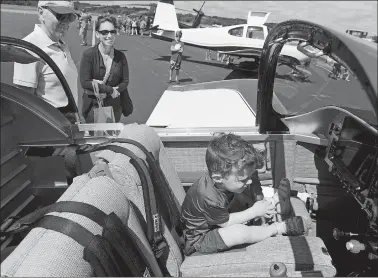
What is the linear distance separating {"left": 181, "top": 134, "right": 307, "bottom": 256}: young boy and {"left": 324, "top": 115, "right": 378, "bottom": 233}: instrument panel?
1.11 feet

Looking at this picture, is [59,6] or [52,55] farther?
[52,55]

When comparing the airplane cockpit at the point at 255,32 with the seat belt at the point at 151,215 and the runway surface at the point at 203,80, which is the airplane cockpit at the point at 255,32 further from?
the seat belt at the point at 151,215

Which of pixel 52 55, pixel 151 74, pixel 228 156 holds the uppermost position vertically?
pixel 52 55

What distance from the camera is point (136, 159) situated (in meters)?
1.53

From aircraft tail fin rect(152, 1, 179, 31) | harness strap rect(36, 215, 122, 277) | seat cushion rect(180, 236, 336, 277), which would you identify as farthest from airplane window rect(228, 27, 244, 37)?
harness strap rect(36, 215, 122, 277)

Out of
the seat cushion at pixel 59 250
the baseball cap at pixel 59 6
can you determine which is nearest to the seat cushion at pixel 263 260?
the seat cushion at pixel 59 250

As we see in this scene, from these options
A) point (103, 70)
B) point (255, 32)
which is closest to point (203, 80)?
point (255, 32)

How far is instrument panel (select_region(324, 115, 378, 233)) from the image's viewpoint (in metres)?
1.66

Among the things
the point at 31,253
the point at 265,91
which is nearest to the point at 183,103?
the point at 265,91

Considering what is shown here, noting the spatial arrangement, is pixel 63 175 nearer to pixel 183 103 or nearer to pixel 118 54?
pixel 118 54

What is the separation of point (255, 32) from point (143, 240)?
42.6 ft

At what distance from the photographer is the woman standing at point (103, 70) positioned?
9.64 feet

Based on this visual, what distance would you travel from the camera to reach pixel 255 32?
1318cm

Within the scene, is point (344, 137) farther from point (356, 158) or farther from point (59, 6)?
point (59, 6)
